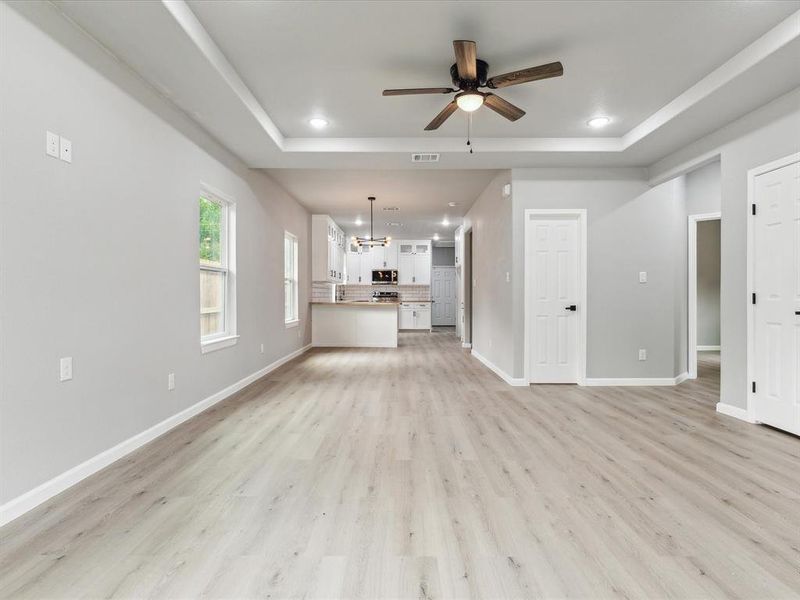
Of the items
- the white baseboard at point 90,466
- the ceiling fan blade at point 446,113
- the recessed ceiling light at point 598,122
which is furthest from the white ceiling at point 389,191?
the white baseboard at point 90,466

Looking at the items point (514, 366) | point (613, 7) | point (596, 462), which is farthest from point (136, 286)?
point (514, 366)

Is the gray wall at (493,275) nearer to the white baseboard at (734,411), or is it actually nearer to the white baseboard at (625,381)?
the white baseboard at (625,381)

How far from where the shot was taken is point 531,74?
96.2 inches

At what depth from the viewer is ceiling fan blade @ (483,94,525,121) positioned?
9.11 feet

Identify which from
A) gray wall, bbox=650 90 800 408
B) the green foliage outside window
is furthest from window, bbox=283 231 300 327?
gray wall, bbox=650 90 800 408

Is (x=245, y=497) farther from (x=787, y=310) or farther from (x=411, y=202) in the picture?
(x=411, y=202)

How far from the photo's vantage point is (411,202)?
23.2ft

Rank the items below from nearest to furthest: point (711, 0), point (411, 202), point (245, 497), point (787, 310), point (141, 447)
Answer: point (245, 497) < point (711, 0) < point (141, 447) < point (787, 310) < point (411, 202)

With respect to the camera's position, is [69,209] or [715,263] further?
[715,263]

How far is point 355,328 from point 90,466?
598 cm

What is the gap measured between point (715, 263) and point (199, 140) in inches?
345

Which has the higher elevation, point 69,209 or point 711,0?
point 711,0

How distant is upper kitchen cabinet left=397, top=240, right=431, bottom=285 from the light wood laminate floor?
785 centimetres

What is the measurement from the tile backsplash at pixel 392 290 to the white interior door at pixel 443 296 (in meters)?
1.58
